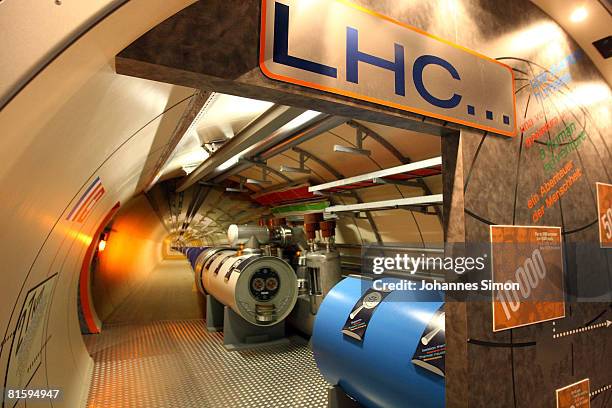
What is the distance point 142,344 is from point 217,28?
16.5ft

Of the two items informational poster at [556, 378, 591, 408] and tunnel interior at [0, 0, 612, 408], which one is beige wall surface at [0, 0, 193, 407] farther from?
informational poster at [556, 378, 591, 408]

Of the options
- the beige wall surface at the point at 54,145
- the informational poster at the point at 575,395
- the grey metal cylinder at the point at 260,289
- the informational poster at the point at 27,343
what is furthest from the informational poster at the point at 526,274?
the grey metal cylinder at the point at 260,289

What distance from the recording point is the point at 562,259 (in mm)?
1821

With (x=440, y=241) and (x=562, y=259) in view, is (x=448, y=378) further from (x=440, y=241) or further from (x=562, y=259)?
(x=440, y=241)

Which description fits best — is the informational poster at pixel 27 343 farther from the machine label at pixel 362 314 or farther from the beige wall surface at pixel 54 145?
the machine label at pixel 362 314

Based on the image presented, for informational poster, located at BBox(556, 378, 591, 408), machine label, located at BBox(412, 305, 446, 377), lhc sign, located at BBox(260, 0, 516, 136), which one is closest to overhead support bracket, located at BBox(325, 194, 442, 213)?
machine label, located at BBox(412, 305, 446, 377)

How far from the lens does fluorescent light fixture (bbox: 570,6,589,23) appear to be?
74.9 inches

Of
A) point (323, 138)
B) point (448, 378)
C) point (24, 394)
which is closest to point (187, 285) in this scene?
point (323, 138)

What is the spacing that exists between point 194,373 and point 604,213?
4.05 m

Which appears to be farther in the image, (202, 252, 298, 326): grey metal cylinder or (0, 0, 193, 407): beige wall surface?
(202, 252, 298, 326): grey metal cylinder

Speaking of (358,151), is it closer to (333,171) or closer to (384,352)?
(333,171)

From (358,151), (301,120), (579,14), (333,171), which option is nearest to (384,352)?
(301,120)

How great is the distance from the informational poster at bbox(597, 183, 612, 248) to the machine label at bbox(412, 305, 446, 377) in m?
1.12

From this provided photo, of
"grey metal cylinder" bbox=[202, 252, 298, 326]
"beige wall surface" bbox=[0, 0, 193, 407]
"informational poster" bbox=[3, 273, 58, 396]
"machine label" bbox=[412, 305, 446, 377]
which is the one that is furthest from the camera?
"grey metal cylinder" bbox=[202, 252, 298, 326]
